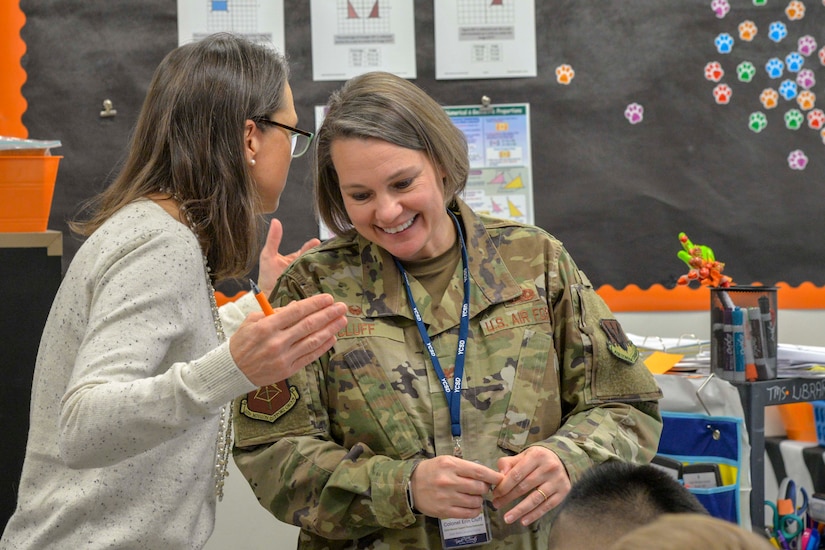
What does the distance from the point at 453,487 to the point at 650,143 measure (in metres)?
2.01

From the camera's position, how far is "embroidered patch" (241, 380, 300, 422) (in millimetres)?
1661

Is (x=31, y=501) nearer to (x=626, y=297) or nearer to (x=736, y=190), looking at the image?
(x=626, y=297)

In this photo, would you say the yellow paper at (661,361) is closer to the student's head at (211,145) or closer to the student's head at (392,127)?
the student's head at (392,127)

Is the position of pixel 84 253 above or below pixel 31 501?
above

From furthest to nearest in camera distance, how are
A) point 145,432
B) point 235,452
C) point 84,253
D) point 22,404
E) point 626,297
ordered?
point 626,297 < point 22,404 < point 235,452 < point 84,253 < point 145,432

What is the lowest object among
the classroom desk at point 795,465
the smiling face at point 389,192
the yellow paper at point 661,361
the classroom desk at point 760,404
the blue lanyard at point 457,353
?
the classroom desk at point 795,465

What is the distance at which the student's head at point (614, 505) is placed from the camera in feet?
3.49

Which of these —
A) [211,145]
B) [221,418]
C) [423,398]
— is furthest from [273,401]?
[211,145]

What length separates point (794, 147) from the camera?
322 centimetres

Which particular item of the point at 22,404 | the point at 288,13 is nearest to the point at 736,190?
the point at 288,13

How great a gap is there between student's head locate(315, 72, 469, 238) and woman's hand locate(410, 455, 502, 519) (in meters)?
0.53

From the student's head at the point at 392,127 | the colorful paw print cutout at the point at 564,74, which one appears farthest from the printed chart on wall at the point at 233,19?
the student's head at the point at 392,127

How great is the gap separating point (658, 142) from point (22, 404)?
2.20 metres

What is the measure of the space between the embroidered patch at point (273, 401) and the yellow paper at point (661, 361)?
138 centimetres
